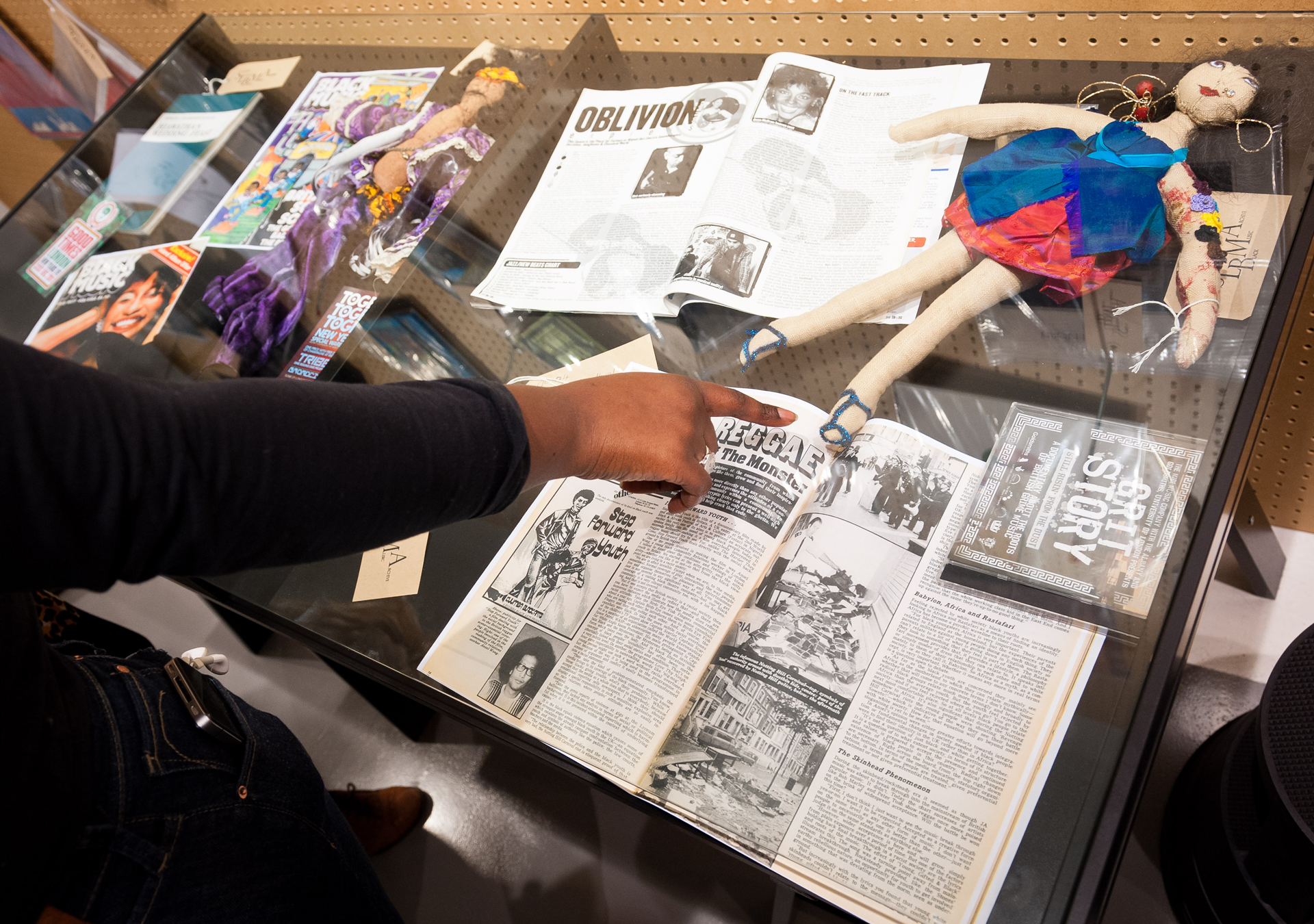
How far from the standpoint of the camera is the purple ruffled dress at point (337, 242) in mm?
1145

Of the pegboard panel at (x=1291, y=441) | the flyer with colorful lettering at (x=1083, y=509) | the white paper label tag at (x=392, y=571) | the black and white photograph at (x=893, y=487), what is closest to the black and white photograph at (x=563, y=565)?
the white paper label tag at (x=392, y=571)

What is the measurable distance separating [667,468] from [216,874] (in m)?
0.54

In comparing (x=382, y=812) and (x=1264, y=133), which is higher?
(x=1264, y=133)

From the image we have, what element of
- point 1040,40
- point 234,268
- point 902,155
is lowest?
point 234,268

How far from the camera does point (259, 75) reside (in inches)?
58.1

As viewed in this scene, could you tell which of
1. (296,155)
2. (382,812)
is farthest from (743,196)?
(382,812)

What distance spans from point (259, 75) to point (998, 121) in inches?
53.9

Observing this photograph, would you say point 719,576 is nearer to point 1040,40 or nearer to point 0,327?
point 1040,40

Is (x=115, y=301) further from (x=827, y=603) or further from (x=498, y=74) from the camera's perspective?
(x=827, y=603)

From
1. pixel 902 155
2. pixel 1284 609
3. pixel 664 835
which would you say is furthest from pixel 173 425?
pixel 1284 609

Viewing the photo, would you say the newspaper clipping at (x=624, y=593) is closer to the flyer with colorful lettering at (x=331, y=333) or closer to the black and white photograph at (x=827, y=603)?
the black and white photograph at (x=827, y=603)

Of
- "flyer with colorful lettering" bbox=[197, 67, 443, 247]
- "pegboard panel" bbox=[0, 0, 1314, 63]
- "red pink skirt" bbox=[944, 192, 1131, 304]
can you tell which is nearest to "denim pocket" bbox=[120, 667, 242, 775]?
"flyer with colorful lettering" bbox=[197, 67, 443, 247]

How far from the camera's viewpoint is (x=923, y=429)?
79 centimetres

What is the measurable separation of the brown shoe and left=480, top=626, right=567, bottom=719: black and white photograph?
2.47 ft
